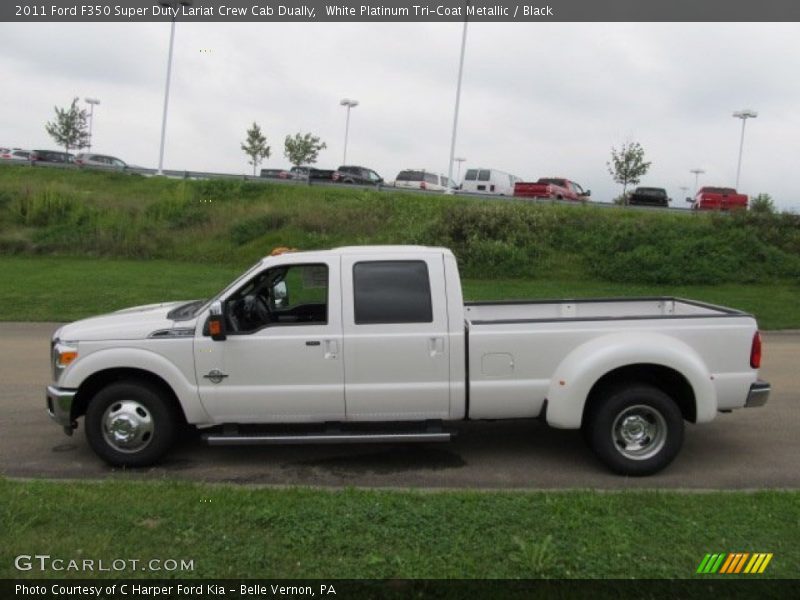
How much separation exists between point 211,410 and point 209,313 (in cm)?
79

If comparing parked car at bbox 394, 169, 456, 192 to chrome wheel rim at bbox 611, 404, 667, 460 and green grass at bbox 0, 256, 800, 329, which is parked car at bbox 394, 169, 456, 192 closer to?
green grass at bbox 0, 256, 800, 329

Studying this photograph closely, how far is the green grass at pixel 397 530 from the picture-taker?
12.7 ft

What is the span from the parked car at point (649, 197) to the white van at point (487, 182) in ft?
22.5

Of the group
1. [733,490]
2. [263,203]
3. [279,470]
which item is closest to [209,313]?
[279,470]

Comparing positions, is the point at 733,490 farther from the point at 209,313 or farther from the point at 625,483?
the point at 209,313

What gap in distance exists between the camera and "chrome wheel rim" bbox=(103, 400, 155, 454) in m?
5.86

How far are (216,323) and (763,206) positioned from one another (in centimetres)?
2259

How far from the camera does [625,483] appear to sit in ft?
18.5

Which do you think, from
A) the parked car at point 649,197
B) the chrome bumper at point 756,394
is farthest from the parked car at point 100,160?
the chrome bumper at point 756,394

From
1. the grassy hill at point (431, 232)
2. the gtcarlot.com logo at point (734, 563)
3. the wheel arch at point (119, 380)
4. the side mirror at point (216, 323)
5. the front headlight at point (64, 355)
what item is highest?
the grassy hill at point (431, 232)

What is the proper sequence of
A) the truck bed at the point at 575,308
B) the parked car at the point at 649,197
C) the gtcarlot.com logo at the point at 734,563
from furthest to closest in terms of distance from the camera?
1. the parked car at the point at 649,197
2. the truck bed at the point at 575,308
3. the gtcarlot.com logo at the point at 734,563

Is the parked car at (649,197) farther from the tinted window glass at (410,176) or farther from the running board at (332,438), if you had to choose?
the running board at (332,438)

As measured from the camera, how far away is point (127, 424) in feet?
19.3

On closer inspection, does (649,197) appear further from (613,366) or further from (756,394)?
(613,366)
